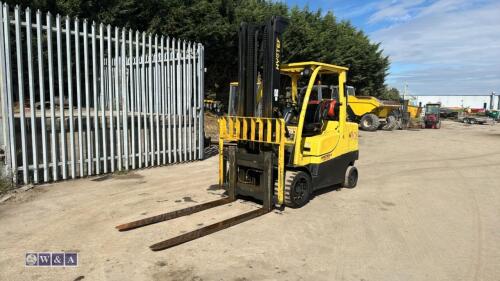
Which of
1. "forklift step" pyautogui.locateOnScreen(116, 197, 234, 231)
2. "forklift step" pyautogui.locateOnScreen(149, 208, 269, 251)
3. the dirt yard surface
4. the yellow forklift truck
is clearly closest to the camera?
the dirt yard surface

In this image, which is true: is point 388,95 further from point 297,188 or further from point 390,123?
point 297,188

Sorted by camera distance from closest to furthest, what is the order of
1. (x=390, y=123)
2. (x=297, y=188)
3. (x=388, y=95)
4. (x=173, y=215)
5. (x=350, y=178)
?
(x=173, y=215)
(x=297, y=188)
(x=350, y=178)
(x=390, y=123)
(x=388, y=95)

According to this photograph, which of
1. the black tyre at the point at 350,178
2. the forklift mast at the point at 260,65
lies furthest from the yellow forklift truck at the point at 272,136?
the black tyre at the point at 350,178

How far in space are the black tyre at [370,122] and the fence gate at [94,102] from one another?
15.6 m

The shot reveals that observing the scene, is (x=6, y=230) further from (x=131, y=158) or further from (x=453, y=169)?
(x=453, y=169)

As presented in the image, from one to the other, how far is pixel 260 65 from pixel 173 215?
2.67 meters

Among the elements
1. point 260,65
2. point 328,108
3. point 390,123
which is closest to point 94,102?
point 260,65

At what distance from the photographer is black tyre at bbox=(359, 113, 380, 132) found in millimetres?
22516

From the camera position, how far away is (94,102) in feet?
24.3

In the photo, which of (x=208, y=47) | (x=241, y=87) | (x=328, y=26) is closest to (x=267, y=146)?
(x=241, y=87)

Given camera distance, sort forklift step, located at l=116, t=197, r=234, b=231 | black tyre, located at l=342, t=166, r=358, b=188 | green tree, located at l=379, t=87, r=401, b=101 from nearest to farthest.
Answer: forklift step, located at l=116, t=197, r=234, b=231, black tyre, located at l=342, t=166, r=358, b=188, green tree, located at l=379, t=87, r=401, b=101

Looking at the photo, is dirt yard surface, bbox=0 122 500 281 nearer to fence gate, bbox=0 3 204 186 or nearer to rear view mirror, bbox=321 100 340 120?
fence gate, bbox=0 3 204 186

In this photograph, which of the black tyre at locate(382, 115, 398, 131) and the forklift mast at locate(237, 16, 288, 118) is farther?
the black tyre at locate(382, 115, 398, 131)

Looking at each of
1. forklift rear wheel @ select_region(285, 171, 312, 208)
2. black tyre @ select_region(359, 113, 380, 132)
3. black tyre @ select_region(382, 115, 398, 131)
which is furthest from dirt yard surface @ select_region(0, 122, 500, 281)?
black tyre @ select_region(382, 115, 398, 131)
